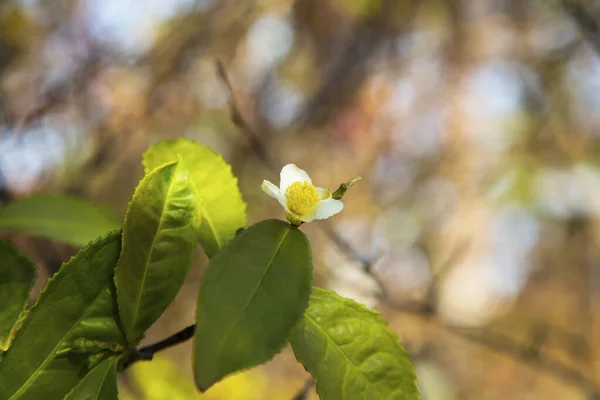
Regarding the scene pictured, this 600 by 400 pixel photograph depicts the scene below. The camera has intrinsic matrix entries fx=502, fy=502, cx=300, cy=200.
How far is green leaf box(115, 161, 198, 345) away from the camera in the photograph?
23 centimetres

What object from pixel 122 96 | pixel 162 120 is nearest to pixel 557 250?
pixel 162 120

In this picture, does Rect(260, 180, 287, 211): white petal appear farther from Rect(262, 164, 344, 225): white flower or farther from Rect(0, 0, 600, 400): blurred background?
Rect(0, 0, 600, 400): blurred background

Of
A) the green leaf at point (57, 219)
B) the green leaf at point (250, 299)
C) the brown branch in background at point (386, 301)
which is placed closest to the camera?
the green leaf at point (250, 299)

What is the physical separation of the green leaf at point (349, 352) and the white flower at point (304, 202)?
1.6 inches

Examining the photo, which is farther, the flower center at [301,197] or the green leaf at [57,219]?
the green leaf at [57,219]

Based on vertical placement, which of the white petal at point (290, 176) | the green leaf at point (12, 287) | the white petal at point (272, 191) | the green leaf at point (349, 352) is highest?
the white petal at point (272, 191)

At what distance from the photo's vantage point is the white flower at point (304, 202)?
0.25 metres

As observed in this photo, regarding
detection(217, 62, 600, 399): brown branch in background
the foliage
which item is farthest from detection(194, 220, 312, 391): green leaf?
detection(217, 62, 600, 399): brown branch in background

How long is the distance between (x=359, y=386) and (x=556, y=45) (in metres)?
1.67

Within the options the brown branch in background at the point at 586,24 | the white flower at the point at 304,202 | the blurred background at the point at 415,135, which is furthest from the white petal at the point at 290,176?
the blurred background at the point at 415,135

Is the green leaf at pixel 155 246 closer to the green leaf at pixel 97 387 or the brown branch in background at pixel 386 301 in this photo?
the green leaf at pixel 97 387

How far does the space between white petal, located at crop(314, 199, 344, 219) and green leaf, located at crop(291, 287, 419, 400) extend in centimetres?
4

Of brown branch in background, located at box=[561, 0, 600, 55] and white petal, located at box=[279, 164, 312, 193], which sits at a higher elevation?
white petal, located at box=[279, 164, 312, 193]

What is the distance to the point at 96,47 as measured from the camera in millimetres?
1245
